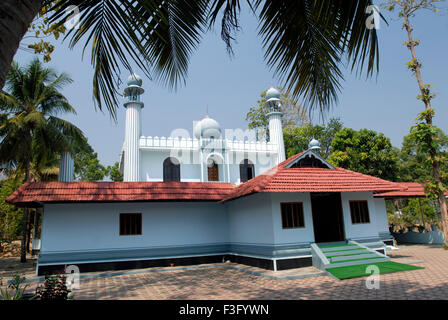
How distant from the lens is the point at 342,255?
1033cm

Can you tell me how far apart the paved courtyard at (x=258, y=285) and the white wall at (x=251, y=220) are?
3.89 feet

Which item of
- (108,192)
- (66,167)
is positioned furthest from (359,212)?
(66,167)

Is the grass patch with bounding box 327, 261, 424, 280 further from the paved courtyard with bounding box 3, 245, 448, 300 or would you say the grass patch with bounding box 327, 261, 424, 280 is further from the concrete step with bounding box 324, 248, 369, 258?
the concrete step with bounding box 324, 248, 369, 258

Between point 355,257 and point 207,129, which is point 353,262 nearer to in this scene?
point 355,257

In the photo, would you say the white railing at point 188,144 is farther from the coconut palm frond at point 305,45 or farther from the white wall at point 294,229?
the coconut palm frond at point 305,45

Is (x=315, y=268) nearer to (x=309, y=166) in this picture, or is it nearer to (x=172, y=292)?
(x=309, y=166)

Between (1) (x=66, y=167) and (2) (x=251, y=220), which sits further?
(1) (x=66, y=167)

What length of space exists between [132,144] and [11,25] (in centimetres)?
1733

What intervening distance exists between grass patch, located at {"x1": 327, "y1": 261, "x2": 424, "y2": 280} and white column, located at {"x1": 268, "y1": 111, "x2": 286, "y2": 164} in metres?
12.2

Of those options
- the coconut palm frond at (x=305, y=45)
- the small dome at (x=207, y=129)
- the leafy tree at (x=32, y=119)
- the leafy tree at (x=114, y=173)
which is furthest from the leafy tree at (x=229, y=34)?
the leafy tree at (x=114, y=173)

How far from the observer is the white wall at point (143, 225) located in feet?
37.8

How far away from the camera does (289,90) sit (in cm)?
375

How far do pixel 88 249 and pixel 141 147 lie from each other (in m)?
8.40

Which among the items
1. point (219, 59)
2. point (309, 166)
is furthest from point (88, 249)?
point (219, 59)
